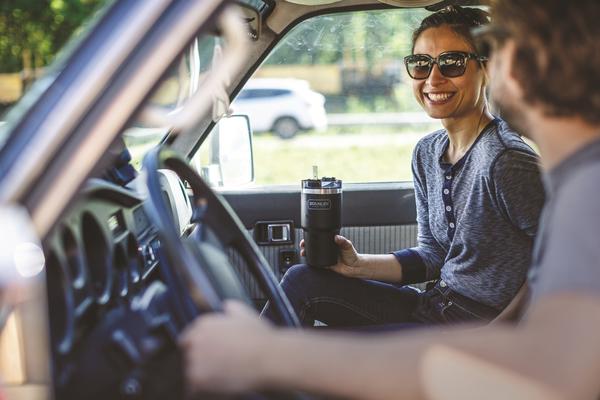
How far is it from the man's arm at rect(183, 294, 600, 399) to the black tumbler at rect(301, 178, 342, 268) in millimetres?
1222

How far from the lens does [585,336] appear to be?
86 cm

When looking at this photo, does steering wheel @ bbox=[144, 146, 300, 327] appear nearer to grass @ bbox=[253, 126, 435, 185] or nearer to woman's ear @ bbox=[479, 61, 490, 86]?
woman's ear @ bbox=[479, 61, 490, 86]

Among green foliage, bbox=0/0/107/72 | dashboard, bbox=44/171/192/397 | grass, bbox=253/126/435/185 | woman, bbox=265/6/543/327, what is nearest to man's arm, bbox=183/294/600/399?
dashboard, bbox=44/171/192/397

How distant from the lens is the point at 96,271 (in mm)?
1493

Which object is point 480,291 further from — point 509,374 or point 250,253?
point 509,374

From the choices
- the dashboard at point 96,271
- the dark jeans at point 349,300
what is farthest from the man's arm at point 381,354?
the dark jeans at point 349,300

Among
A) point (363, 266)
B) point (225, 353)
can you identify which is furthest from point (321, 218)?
point (225, 353)

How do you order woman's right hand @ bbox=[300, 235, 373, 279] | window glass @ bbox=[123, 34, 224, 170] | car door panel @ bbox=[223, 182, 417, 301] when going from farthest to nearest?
car door panel @ bbox=[223, 182, 417, 301]
woman's right hand @ bbox=[300, 235, 373, 279]
window glass @ bbox=[123, 34, 224, 170]

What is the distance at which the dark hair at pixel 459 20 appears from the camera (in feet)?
7.63

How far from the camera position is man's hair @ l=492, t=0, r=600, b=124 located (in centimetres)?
106

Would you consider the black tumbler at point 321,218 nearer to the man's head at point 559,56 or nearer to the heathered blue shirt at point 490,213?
the heathered blue shirt at point 490,213

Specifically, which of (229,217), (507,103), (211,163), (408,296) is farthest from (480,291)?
(211,163)

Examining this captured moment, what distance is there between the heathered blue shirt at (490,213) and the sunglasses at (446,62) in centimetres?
21

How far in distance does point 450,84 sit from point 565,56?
4.08 ft
